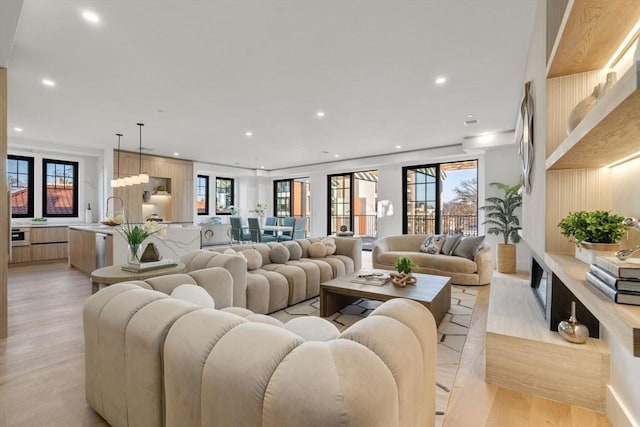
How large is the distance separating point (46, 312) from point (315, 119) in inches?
173

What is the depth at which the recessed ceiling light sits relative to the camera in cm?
236

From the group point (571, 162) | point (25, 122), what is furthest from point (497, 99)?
point (25, 122)

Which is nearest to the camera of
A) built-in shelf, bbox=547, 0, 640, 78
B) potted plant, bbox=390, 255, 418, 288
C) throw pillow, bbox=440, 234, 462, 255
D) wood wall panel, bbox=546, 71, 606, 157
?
built-in shelf, bbox=547, 0, 640, 78

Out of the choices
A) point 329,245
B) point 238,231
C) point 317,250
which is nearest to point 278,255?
point 317,250

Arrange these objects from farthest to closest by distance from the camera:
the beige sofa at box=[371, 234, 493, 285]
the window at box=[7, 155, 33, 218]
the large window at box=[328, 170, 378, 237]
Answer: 1. the large window at box=[328, 170, 378, 237]
2. the window at box=[7, 155, 33, 218]
3. the beige sofa at box=[371, 234, 493, 285]

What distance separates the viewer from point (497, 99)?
412cm

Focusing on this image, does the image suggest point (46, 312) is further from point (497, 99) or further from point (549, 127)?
point (497, 99)

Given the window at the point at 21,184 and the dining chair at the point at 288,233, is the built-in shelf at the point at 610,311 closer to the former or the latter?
the dining chair at the point at 288,233

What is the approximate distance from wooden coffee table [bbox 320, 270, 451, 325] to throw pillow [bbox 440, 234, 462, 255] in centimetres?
184

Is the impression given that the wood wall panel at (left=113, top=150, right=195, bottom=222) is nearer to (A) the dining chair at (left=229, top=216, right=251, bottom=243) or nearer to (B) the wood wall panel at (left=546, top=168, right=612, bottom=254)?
(A) the dining chair at (left=229, top=216, right=251, bottom=243)

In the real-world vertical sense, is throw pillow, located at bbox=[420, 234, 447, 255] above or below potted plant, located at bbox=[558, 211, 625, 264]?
below

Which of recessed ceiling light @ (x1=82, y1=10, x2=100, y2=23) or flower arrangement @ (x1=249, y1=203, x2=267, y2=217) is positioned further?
flower arrangement @ (x1=249, y1=203, x2=267, y2=217)

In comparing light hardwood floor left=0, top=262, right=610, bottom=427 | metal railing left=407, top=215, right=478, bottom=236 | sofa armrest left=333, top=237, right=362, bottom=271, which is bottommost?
light hardwood floor left=0, top=262, right=610, bottom=427

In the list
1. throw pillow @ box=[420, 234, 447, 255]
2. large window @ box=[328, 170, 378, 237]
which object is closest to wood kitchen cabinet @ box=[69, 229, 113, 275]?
throw pillow @ box=[420, 234, 447, 255]
